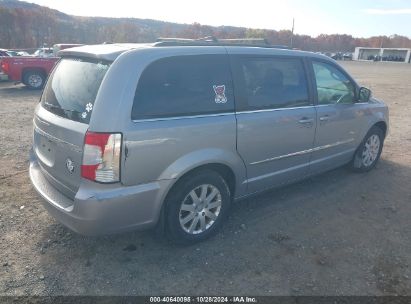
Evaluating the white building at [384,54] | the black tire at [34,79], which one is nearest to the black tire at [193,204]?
the black tire at [34,79]

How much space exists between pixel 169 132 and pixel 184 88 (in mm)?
440

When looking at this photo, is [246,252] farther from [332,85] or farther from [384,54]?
[384,54]

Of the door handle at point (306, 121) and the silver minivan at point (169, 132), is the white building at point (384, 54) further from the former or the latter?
the silver minivan at point (169, 132)

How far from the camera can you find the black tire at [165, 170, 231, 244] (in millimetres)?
3113

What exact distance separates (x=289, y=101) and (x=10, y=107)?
942 cm

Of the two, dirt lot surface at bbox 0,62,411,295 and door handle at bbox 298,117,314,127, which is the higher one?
door handle at bbox 298,117,314,127

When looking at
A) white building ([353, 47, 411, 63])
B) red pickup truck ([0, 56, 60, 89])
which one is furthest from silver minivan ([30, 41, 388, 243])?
white building ([353, 47, 411, 63])

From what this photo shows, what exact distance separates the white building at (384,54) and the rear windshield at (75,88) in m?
91.8

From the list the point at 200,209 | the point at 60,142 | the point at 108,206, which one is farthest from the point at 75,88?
the point at 200,209

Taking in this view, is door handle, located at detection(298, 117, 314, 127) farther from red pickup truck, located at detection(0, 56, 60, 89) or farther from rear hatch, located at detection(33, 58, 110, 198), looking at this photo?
red pickup truck, located at detection(0, 56, 60, 89)

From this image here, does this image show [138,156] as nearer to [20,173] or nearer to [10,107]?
[20,173]

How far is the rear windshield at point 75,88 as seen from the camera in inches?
109

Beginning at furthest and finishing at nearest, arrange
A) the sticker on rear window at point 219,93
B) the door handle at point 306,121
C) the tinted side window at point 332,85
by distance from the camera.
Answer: the tinted side window at point 332,85, the door handle at point 306,121, the sticker on rear window at point 219,93

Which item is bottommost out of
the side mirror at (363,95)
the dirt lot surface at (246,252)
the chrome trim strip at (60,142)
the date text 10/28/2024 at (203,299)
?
the date text 10/28/2024 at (203,299)
